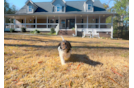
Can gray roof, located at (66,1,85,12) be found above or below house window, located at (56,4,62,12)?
above

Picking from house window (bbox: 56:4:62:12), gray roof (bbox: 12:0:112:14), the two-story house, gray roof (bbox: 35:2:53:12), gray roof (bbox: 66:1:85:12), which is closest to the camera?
the two-story house

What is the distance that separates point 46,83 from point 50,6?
865 inches

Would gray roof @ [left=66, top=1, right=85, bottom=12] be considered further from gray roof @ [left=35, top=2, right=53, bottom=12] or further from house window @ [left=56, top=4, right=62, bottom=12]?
gray roof @ [left=35, top=2, right=53, bottom=12]

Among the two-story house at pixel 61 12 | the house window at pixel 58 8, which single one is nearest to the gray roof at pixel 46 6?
the two-story house at pixel 61 12

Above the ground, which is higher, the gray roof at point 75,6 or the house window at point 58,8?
the gray roof at point 75,6

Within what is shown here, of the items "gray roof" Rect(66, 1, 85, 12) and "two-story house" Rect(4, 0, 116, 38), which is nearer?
"two-story house" Rect(4, 0, 116, 38)

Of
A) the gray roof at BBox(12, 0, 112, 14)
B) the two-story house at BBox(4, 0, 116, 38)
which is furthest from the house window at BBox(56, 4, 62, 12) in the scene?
the gray roof at BBox(12, 0, 112, 14)

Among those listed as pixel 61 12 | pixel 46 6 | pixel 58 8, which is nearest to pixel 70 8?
pixel 61 12

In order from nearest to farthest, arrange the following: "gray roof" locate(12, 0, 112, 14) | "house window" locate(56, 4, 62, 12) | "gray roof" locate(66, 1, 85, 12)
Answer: "house window" locate(56, 4, 62, 12) → "gray roof" locate(12, 0, 112, 14) → "gray roof" locate(66, 1, 85, 12)

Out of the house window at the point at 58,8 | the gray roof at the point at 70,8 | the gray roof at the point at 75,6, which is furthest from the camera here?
the gray roof at the point at 75,6

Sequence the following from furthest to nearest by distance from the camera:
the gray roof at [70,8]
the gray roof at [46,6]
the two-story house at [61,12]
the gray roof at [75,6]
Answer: the gray roof at [46,6] < the gray roof at [75,6] < the gray roof at [70,8] < the two-story house at [61,12]

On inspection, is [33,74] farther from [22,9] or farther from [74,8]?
[22,9]

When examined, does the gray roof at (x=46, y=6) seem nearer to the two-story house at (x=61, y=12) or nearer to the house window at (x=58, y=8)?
the two-story house at (x=61, y=12)

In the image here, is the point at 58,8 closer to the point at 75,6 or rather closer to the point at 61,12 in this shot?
the point at 61,12
